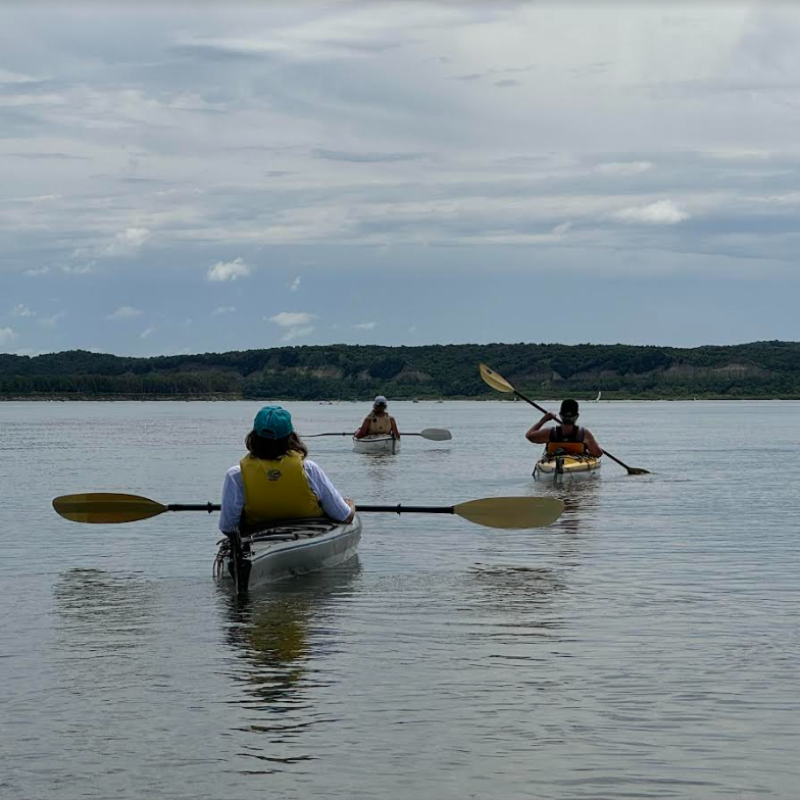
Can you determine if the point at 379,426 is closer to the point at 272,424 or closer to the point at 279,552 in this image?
the point at 279,552

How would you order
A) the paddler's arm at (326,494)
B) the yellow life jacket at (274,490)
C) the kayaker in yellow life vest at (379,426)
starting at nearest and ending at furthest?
the yellow life jacket at (274,490), the paddler's arm at (326,494), the kayaker in yellow life vest at (379,426)

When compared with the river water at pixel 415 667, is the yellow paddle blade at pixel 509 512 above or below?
above

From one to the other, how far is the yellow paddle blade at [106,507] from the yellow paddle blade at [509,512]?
362 cm

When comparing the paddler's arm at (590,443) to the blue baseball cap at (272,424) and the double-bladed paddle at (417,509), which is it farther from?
the blue baseball cap at (272,424)

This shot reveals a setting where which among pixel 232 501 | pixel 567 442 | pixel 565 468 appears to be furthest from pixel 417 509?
pixel 567 442

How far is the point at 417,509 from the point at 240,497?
3.63 meters

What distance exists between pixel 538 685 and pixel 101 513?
8323 millimetres

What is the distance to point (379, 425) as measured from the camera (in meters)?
43.3

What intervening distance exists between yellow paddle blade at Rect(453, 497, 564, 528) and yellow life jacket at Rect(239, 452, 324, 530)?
319 cm

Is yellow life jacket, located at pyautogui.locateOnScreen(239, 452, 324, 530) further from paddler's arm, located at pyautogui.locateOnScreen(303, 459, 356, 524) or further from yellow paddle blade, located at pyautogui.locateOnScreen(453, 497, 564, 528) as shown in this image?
yellow paddle blade, located at pyautogui.locateOnScreen(453, 497, 564, 528)

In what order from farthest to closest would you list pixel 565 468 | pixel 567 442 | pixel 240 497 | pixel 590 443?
pixel 590 443 → pixel 567 442 → pixel 565 468 → pixel 240 497

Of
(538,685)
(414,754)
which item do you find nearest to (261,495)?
(538,685)

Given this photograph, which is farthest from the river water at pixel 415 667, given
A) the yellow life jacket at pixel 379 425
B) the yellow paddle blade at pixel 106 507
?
the yellow life jacket at pixel 379 425

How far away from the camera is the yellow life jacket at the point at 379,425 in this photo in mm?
43169
